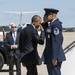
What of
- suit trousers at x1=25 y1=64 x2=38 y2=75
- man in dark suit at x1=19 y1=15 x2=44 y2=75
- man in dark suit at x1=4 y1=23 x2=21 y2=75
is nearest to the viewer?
man in dark suit at x1=19 y1=15 x2=44 y2=75

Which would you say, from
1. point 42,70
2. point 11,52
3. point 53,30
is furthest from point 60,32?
point 42,70

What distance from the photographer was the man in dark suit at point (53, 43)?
7.00 m

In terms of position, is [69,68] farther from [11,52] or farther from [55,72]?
[11,52]

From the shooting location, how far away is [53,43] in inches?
275

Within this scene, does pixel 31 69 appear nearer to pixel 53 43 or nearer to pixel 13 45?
pixel 53 43

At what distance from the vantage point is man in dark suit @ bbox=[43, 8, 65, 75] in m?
7.00

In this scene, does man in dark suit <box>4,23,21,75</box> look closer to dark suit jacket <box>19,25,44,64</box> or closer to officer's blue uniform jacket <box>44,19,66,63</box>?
dark suit jacket <box>19,25,44,64</box>

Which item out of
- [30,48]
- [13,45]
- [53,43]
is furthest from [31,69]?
[13,45]

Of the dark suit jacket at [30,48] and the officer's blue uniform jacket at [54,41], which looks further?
the dark suit jacket at [30,48]

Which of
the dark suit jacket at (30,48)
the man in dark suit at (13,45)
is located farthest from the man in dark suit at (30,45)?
Answer: the man in dark suit at (13,45)

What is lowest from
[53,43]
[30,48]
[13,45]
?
[13,45]

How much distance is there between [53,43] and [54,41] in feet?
0.14

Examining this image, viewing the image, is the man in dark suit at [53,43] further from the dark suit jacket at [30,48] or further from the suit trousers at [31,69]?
the suit trousers at [31,69]

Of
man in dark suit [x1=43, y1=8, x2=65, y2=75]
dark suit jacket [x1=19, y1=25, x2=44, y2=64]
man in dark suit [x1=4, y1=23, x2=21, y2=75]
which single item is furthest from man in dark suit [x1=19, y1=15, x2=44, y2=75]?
man in dark suit [x1=4, y1=23, x2=21, y2=75]
